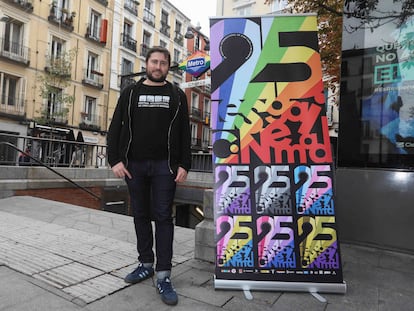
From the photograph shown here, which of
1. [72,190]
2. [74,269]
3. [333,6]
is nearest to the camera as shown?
[74,269]

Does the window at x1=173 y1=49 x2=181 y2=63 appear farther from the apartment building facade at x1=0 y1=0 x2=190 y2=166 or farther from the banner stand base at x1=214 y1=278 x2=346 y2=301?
the banner stand base at x1=214 y1=278 x2=346 y2=301

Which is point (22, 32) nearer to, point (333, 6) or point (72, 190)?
point (72, 190)

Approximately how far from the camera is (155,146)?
2.75 meters

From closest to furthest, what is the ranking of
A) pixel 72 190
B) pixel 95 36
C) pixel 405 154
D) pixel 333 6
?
pixel 405 154 < pixel 333 6 < pixel 72 190 < pixel 95 36

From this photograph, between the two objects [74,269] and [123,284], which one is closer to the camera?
[123,284]

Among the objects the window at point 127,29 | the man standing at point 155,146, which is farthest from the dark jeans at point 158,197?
the window at point 127,29

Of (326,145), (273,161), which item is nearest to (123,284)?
(273,161)

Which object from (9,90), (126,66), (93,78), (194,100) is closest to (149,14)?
(126,66)

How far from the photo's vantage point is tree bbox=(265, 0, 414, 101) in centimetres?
400

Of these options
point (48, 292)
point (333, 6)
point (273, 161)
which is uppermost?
point (333, 6)

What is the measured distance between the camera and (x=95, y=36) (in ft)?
88.2

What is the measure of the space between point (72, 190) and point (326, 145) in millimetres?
7731

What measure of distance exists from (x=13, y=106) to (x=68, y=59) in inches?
175

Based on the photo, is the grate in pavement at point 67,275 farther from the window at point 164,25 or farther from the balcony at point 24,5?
the window at point 164,25
